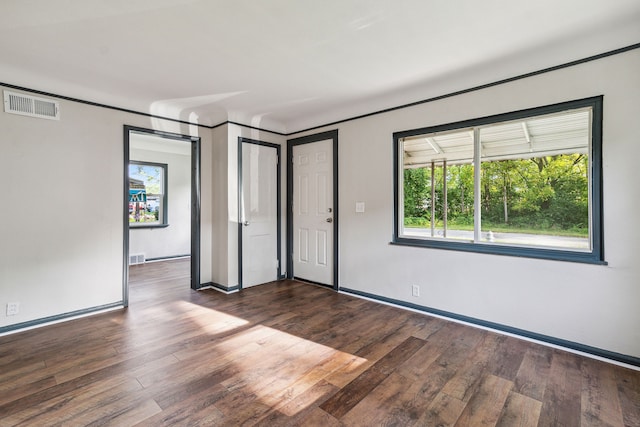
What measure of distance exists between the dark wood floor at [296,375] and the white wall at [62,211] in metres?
0.39

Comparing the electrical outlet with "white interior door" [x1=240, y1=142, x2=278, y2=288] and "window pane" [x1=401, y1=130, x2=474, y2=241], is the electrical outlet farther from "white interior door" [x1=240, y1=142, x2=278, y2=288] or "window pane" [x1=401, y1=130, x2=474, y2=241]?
"window pane" [x1=401, y1=130, x2=474, y2=241]

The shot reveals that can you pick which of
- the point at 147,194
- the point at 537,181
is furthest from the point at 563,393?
the point at 147,194

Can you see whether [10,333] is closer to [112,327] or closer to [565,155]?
[112,327]

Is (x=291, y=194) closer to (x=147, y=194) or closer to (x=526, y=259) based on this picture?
(x=526, y=259)

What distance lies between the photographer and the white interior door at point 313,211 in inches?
172

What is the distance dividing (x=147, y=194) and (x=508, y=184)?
650 centimetres

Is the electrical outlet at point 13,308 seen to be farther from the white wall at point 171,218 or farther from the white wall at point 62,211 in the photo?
the white wall at point 171,218

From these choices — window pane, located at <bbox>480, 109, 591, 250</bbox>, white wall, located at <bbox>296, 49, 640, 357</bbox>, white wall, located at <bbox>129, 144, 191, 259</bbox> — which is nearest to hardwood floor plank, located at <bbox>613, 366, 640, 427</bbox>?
white wall, located at <bbox>296, 49, 640, 357</bbox>

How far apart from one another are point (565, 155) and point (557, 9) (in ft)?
3.89

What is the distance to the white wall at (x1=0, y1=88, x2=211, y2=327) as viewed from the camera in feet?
9.49

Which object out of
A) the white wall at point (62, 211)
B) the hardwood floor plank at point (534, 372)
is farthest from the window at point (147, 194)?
the hardwood floor plank at point (534, 372)

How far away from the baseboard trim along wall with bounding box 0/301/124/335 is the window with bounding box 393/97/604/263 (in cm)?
341

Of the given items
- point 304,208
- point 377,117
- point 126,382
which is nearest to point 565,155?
point 377,117

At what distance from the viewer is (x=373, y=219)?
3.83 meters
